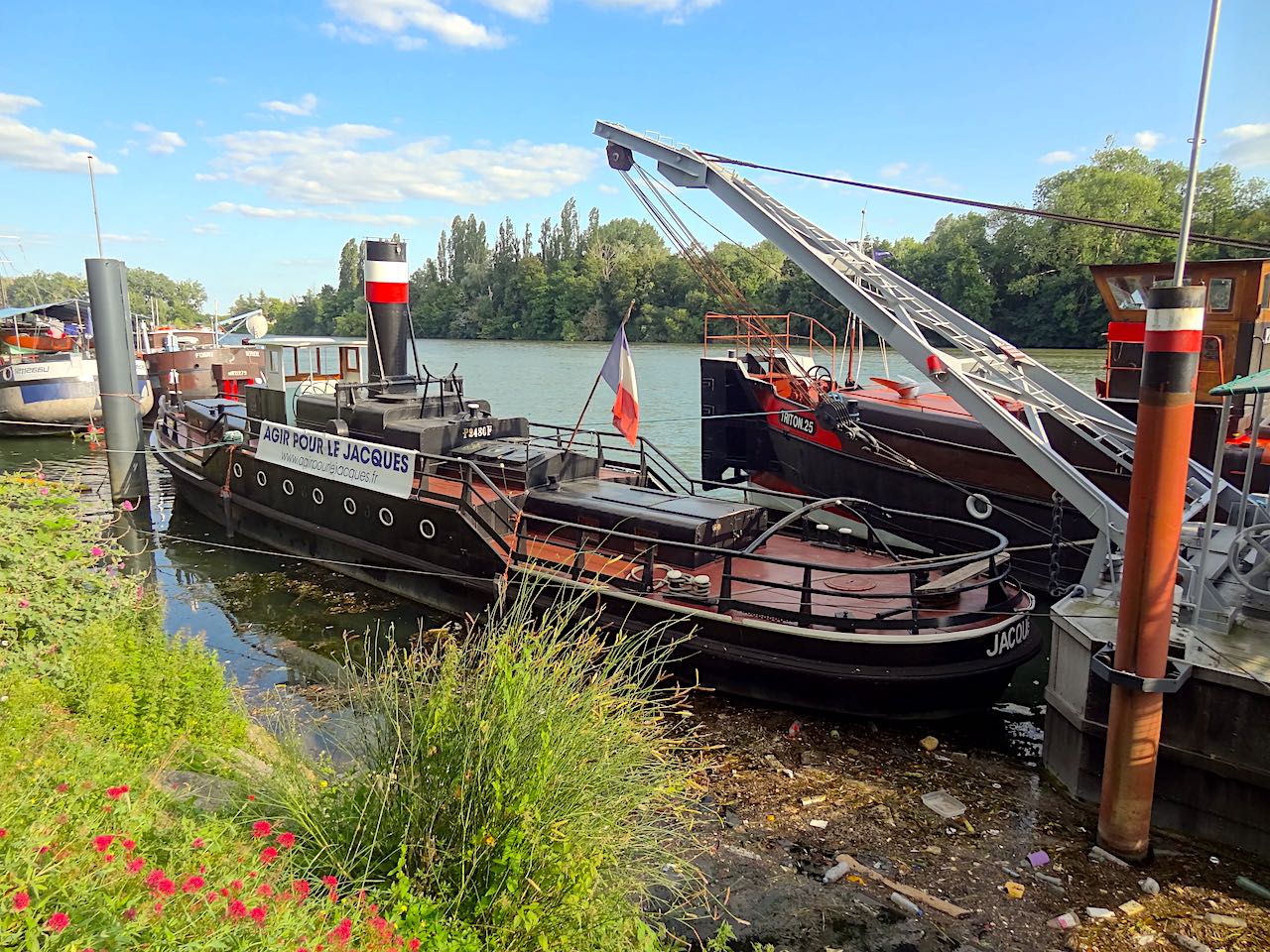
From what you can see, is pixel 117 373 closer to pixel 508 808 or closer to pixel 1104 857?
pixel 508 808

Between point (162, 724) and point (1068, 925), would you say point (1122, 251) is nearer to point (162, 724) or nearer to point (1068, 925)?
point (1068, 925)

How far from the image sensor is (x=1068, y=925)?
5.26 meters

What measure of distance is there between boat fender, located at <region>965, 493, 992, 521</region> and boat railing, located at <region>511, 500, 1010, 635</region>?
3.52m

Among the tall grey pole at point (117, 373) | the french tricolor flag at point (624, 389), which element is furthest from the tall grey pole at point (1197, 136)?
the tall grey pole at point (117, 373)

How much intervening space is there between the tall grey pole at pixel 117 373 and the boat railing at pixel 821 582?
769cm

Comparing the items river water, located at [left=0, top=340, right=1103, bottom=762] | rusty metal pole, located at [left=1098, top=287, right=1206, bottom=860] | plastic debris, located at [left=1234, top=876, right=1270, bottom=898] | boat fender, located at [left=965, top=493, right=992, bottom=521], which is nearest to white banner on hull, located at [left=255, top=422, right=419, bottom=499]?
river water, located at [left=0, top=340, right=1103, bottom=762]

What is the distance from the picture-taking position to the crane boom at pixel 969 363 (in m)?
8.24

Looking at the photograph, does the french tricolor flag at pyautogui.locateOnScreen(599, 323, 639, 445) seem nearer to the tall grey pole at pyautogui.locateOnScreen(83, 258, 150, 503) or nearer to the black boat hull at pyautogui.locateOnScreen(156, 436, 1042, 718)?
the black boat hull at pyautogui.locateOnScreen(156, 436, 1042, 718)

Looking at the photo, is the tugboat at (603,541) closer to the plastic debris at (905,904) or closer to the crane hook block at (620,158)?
the plastic debris at (905,904)

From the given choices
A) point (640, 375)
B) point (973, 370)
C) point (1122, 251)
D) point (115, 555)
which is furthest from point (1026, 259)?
point (115, 555)

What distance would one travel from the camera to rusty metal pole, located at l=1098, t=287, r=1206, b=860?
5.50 meters

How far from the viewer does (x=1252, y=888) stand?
18.3 feet

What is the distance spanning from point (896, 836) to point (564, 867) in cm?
380

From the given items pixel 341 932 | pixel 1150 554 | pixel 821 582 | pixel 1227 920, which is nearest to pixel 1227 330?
pixel 821 582
